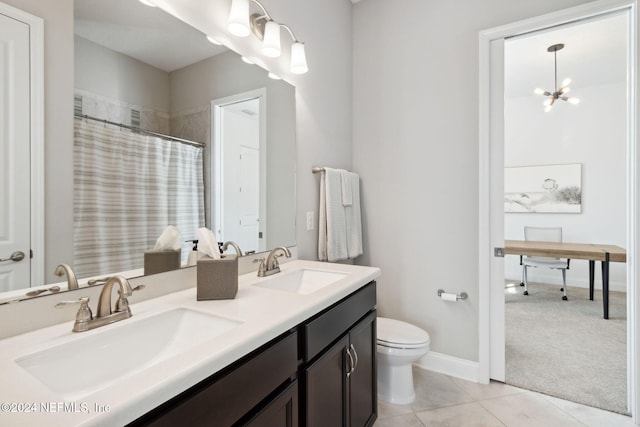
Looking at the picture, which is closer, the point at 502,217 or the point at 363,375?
the point at 363,375

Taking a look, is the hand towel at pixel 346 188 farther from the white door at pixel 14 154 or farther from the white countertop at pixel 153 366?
the white door at pixel 14 154

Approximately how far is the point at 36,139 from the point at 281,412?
1.01 meters

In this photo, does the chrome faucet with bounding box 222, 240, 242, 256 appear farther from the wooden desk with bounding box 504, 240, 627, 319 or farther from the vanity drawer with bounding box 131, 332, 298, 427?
the wooden desk with bounding box 504, 240, 627, 319

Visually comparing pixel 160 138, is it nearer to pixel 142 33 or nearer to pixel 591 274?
pixel 142 33

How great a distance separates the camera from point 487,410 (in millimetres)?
1688

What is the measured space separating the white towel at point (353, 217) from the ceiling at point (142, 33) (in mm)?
1220

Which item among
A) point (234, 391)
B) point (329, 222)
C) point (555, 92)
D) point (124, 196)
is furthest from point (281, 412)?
point (555, 92)

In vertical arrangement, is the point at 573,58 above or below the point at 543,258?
above

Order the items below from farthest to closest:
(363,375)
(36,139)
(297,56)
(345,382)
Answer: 1. (297,56)
2. (363,375)
3. (345,382)
4. (36,139)

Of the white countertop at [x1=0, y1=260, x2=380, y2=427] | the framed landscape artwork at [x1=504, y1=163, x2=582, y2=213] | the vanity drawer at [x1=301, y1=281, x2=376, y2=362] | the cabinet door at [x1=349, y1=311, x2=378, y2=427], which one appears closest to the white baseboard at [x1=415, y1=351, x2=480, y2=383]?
the cabinet door at [x1=349, y1=311, x2=378, y2=427]

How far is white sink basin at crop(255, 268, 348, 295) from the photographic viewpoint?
4.73ft

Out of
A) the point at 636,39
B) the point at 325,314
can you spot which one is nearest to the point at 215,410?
the point at 325,314

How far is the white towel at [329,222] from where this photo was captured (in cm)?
197

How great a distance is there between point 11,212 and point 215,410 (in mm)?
724
